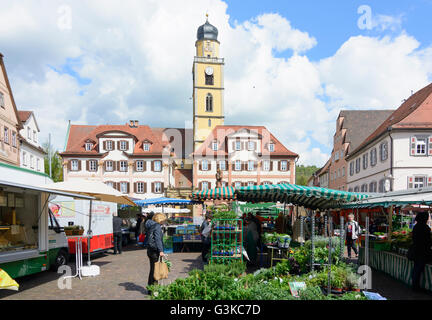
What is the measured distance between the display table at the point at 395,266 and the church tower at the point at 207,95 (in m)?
48.7

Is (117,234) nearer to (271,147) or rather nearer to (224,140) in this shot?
(224,140)

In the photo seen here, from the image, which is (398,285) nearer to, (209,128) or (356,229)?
(356,229)

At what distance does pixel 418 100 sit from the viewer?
2964cm

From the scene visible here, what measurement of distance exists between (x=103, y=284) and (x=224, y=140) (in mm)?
39752

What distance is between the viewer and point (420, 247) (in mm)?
8344

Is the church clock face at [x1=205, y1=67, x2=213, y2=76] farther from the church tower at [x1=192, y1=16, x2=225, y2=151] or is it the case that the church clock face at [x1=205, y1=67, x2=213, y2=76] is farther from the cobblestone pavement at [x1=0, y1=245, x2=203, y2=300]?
the cobblestone pavement at [x1=0, y1=245, x2=203, y2=300]

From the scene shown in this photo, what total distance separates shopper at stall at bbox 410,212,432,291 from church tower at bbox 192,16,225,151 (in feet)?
170

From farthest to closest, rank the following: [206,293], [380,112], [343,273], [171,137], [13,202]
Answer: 1. [171,137]
2. [380,112]
3. [13,202]
4. [343,273]
5. [206,293]

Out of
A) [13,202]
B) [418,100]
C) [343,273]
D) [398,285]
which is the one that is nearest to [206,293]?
[343,273]

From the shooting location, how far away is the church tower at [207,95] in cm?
6138

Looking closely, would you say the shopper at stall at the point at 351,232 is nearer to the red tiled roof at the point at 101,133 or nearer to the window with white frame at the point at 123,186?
the red tiled roof at the point at 101,133

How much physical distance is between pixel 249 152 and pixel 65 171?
2339 centimetres

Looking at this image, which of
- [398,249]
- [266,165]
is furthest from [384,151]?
[398,249]

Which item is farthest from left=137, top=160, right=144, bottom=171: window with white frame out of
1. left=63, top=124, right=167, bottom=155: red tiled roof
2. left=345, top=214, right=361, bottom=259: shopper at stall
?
left=345, top=214, right=361, bottom=259: shopper at stall
